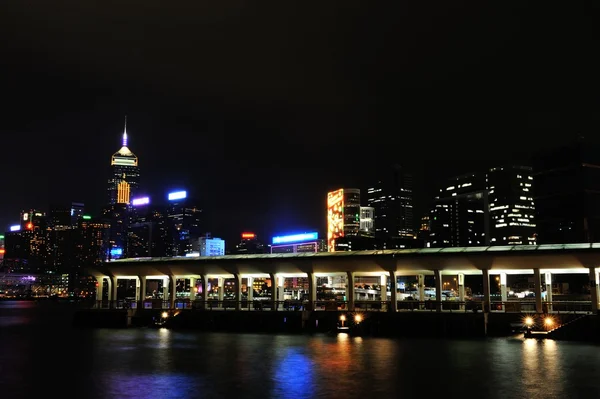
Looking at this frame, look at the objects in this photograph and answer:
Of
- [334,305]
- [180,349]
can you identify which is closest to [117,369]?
[180,349]

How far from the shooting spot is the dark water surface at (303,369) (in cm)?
3125

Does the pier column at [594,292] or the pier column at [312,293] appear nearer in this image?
the pier column at [594,292]

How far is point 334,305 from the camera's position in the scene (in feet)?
252

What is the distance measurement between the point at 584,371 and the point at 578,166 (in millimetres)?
128395

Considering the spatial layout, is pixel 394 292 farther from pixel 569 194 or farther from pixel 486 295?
pixel 569 194

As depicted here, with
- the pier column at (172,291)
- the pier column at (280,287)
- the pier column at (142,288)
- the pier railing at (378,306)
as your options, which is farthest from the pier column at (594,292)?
the pier column at (142,288)

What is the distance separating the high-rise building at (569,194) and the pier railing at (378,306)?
83.1 metres

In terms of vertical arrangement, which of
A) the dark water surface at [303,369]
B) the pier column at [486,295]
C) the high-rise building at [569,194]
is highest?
the high-rise building at [569,194]

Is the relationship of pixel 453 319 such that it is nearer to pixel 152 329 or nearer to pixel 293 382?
pixel 293 382

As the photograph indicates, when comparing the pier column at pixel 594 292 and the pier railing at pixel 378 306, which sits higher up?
the pier column at pixel 594 292

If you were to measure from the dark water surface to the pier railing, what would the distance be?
338 inches

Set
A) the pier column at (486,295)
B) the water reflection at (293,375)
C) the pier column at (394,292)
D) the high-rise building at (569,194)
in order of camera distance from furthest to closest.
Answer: the high-rise building at (569,194)
the pier column at (394,292)
the pier column at (486,295)
the water reflection at (293,375)

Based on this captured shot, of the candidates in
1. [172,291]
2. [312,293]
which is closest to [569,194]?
[312,293]

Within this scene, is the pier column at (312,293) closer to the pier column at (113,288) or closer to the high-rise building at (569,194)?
the pier column at (113,288)
